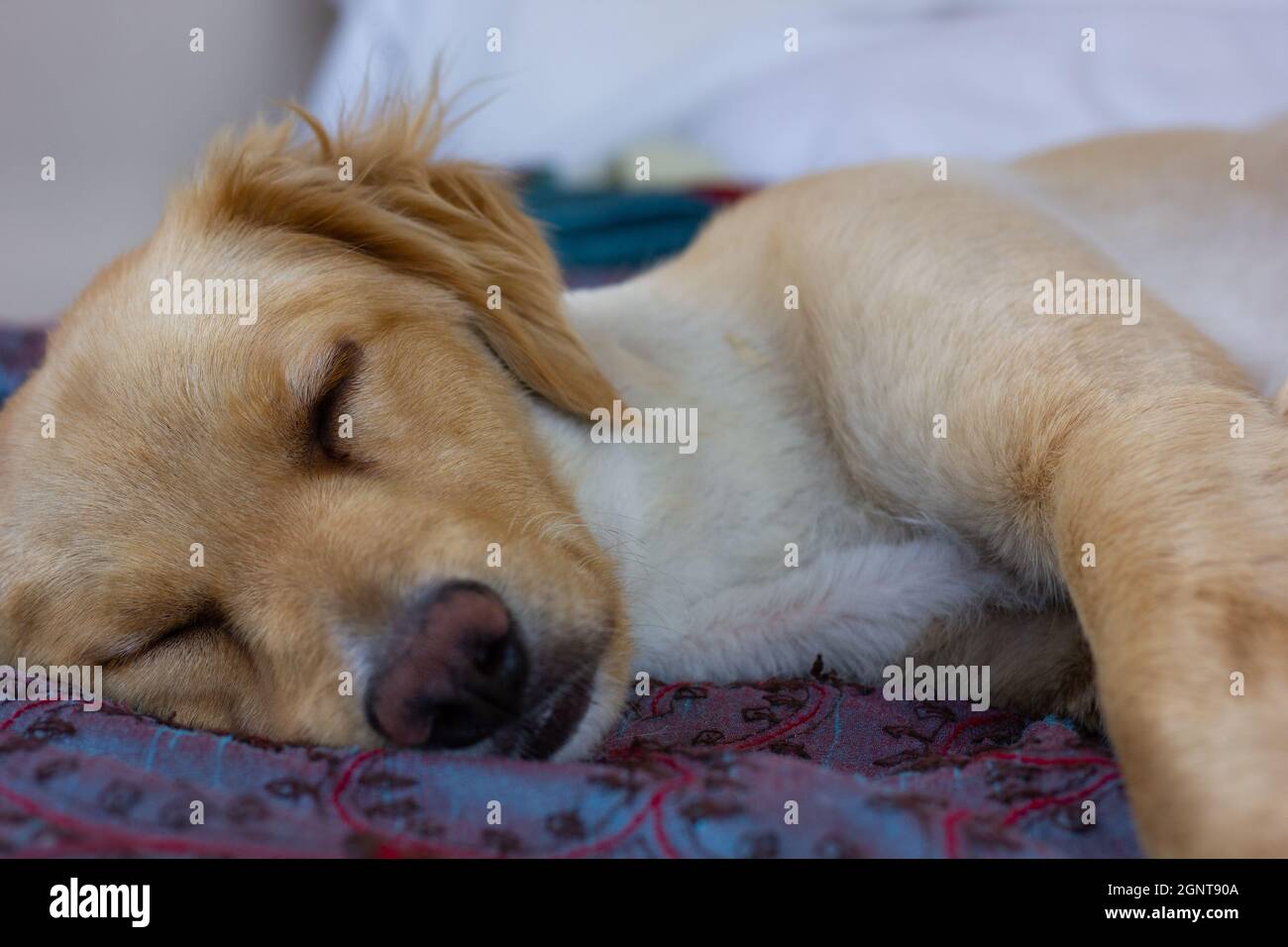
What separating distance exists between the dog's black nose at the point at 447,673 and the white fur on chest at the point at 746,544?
1.42 ft

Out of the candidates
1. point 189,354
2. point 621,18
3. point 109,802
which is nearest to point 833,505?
point 189,354

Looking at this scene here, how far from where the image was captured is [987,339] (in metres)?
1.59

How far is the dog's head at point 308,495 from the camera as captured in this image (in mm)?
1278

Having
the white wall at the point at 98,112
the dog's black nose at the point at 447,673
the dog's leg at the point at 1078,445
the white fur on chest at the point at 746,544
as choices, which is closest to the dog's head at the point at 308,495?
the dog's black nose at the point at 447,673

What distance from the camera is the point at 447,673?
1.21 meters

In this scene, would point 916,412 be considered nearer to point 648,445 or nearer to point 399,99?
point 648,445

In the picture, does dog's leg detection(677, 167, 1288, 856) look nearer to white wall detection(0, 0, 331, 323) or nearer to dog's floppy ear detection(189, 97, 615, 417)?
dog's floppy ear detection(189, 97, 615, 417)

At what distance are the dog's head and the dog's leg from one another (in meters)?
0.48

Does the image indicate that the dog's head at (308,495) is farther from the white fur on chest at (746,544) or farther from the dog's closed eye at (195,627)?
the white fur on chest at (746,544)

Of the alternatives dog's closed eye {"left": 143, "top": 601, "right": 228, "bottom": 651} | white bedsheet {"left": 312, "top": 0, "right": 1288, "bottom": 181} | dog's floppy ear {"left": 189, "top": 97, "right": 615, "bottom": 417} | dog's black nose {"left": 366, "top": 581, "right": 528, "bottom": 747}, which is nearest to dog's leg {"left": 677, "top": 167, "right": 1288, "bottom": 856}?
dog's floppy ear {"left": 189, "top": 97, "right": 615, "bottom": 417}

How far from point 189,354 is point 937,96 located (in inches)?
120

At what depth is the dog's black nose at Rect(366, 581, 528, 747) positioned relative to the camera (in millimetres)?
1208

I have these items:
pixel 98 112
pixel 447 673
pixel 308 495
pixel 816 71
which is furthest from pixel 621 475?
pixel 98 112

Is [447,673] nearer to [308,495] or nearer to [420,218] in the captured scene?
[308,495]
